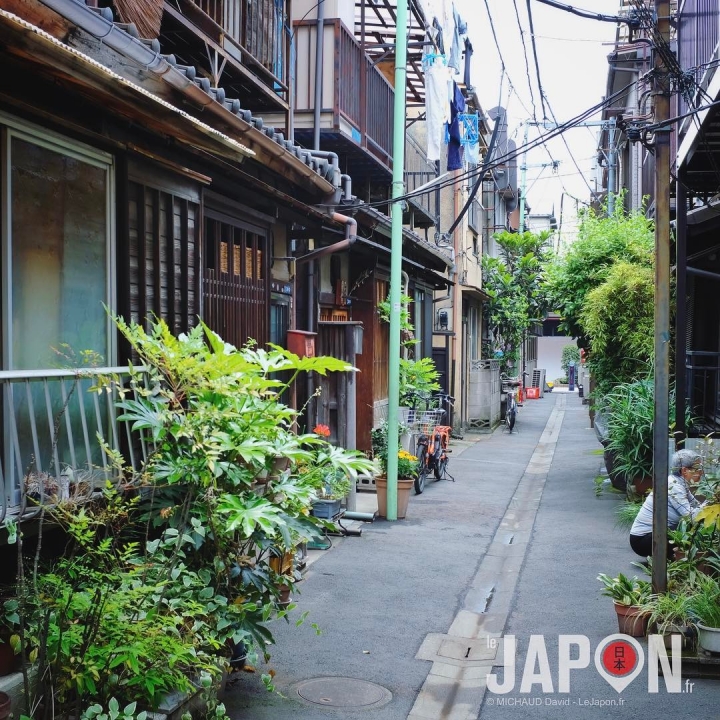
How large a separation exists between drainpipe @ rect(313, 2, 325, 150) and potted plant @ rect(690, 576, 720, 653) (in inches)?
331

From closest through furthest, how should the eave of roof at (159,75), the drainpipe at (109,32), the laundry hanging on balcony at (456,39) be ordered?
the drainpipe at (109,32), the eave of roof at (159,75), the laundry hanging on balcony at (456,39)

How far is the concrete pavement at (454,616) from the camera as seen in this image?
5.98m

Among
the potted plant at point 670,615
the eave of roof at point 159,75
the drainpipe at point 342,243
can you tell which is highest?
the eave of roof at point 159,75

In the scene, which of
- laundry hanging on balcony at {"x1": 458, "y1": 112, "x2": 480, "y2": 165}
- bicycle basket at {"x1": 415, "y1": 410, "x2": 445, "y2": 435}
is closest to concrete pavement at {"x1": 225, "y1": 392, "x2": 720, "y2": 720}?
bicycle basket at {"x1": 415, "y1": 410, "x2": 445, "y2": 435}

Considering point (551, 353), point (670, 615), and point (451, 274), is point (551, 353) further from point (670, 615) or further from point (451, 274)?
point (670, 615)

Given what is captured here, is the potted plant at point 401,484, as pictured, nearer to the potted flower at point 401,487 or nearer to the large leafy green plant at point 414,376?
the potted flower at point 401,487

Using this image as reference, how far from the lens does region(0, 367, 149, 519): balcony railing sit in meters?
4.65

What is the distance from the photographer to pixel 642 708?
5.80 m

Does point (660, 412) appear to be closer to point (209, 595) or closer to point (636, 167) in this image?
point (209, 595)

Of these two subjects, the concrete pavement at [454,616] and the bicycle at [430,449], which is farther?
the bicycle at [430,449]

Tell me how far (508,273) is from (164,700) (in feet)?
92.6

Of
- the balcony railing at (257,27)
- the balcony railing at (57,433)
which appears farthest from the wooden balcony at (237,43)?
the balcony railing at (57,433)

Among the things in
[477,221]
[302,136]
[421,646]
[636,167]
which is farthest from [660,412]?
[477,221]

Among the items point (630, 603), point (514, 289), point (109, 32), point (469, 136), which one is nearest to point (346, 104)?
point (469, 136)
